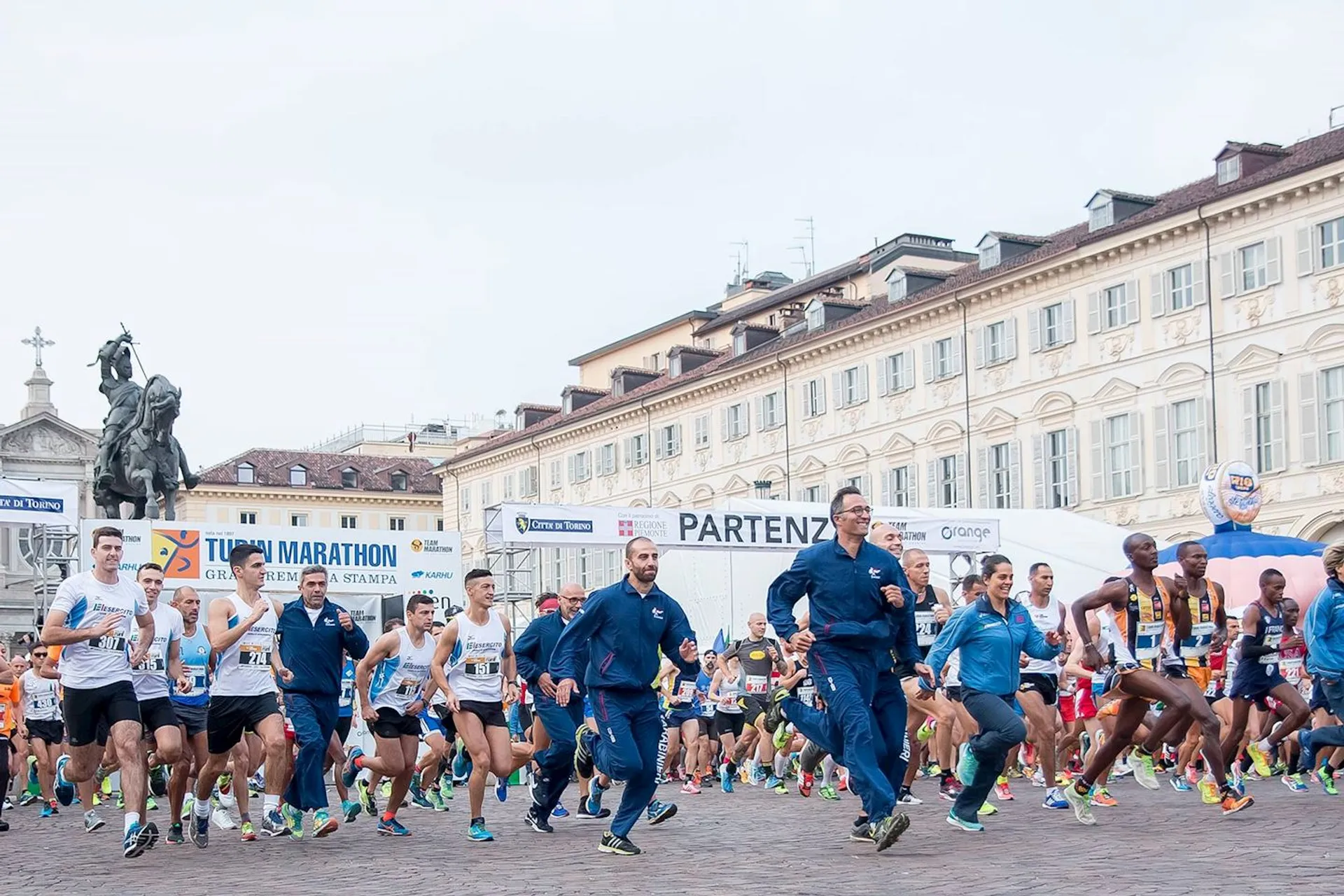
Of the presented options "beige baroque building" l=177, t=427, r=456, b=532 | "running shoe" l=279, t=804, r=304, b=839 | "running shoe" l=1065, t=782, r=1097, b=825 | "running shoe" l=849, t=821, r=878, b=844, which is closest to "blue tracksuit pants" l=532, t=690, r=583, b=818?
"running shoe" l=279, t=804, r=304, b=839

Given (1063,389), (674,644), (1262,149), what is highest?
(1262,149)

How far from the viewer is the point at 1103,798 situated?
15.3 metres

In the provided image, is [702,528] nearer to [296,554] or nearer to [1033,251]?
[296,554]

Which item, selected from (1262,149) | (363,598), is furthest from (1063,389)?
(363,598)

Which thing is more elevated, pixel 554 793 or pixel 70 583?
pixel 70 583

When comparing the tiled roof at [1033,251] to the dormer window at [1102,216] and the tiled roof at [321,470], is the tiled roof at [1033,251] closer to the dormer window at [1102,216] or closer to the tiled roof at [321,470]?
the dormer window at [1102,216]

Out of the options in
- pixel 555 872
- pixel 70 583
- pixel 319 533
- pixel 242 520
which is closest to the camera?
Result: pixel 555 872

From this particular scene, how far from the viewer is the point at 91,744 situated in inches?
519

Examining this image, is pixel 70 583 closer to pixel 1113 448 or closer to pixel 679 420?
pixel 1113 448

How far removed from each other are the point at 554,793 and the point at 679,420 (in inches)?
2249

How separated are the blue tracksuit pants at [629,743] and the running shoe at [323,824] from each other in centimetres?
215

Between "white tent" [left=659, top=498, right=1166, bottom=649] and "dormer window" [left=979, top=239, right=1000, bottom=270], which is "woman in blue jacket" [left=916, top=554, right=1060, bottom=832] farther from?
"dormer window" [left=979, top=239, right=1000, bottom=270]

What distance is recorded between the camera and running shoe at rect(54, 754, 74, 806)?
69.3ft

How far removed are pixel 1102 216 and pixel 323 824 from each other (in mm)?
43277
